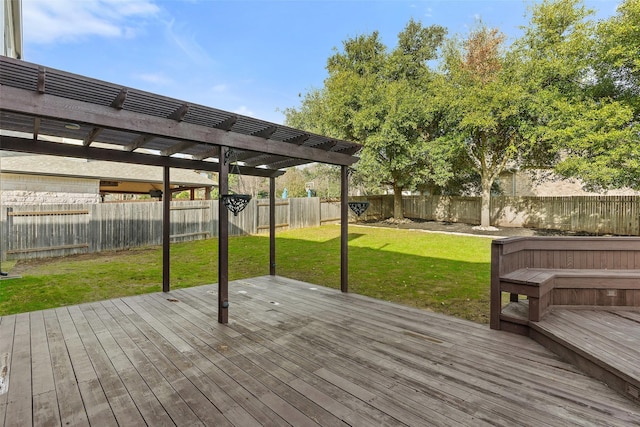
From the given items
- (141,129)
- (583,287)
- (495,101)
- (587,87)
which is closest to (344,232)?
(583,287)

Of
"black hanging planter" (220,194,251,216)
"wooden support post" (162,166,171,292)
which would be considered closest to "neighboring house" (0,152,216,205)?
"wooden support post" (162,166,171,292)

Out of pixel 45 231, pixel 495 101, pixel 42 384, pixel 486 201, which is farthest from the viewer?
pixel 486 201

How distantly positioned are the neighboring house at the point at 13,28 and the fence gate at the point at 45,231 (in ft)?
12.5

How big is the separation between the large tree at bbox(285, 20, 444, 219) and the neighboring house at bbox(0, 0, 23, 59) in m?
11.0

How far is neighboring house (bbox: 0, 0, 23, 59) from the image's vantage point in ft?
21.9

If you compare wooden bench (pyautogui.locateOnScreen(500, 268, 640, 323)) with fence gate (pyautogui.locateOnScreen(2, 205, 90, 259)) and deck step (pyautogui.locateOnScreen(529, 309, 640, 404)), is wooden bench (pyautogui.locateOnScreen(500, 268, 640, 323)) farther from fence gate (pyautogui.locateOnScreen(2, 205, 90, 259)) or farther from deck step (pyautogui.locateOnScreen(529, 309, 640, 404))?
fence gate (pyautogui.locateOnScreen(2, 205, 90, 259))

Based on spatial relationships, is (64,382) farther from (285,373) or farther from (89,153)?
(89,153)

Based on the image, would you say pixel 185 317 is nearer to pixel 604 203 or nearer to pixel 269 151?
pixel 269 151

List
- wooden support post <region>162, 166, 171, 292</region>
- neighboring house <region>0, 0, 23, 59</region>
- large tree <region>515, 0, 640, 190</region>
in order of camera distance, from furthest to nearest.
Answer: large tree <region>515, 0, 640, 190</region> < neighboring house <region>0, 0, 23, 59</region> < wooden support post <region>162, 166, 171, 292</region>

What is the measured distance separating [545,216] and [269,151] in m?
13.8

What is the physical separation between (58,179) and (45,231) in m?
3.15

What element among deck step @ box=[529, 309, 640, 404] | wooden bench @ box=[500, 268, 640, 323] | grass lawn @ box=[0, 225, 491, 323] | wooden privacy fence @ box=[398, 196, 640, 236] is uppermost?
wooden privacy fence @ box=[398, 196, 640, 236]

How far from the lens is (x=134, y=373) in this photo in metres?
2.40

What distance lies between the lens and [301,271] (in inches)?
266
